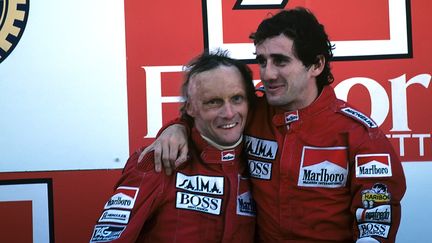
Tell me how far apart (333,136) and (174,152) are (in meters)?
0.46

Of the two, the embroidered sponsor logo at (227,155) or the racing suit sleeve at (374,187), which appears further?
the embroidered sponsor logo at (227,155)

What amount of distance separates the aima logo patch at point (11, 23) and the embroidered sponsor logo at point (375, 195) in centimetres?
142

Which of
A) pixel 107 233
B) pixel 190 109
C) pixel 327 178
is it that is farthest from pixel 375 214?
pixel 107 233

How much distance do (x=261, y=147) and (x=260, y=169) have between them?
0.23 ft

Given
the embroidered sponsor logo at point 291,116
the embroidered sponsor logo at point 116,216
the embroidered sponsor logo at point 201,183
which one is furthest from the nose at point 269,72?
the embroidered sponsor logo at point 116,216

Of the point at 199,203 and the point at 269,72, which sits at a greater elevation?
the point at 269,72

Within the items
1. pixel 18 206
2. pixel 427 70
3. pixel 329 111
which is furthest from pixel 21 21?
pixel 427 70

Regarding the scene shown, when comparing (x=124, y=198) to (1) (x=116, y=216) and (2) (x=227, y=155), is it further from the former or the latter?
(2) (x=227, y=155)

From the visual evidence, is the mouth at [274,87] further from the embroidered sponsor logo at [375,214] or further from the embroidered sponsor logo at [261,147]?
the embroidered sponsor logo at [375,214]

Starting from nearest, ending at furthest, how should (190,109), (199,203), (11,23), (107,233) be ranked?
(107,233), (199,203), (190,109), (11,23)

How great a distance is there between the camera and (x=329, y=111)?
1.64 metres

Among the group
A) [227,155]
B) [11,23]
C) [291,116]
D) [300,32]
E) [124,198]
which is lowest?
[124,198]

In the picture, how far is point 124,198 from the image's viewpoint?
4.95 feet

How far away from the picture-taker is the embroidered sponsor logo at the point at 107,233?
1.45 meters
